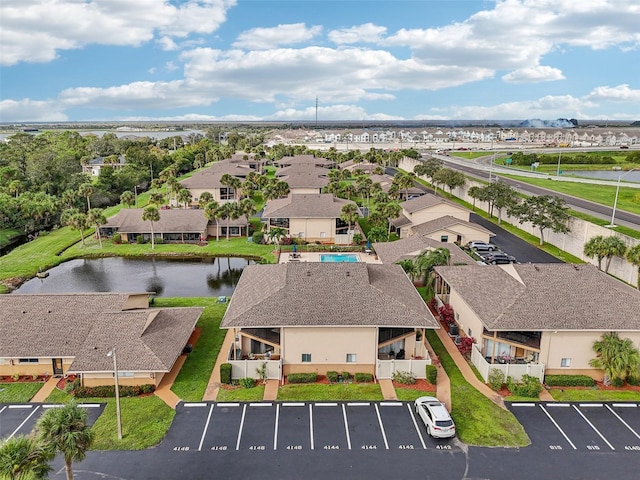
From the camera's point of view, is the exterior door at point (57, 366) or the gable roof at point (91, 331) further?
the exterior door at point (57, 366)

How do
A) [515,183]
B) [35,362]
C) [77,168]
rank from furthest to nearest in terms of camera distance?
[77,168] < [515,183] < [35,362]

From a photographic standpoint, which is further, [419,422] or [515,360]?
[515,360]

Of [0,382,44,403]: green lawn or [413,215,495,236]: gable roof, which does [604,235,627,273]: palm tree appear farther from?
[0,382,44,403]: green lawn

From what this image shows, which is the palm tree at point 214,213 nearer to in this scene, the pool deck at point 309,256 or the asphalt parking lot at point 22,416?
the pool deck at point 309,256

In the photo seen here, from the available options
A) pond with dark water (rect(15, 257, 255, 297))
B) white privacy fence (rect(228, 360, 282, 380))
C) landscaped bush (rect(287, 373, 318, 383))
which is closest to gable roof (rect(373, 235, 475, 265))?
pond with dark water (rect(15, 257, 255, 297))

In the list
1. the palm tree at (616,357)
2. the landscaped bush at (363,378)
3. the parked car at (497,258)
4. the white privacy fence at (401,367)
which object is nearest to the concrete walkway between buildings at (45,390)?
the landscaped bush at (363,378)

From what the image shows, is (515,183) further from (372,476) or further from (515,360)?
(372,476)

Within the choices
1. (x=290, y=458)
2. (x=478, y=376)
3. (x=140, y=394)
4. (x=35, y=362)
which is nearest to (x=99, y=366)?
(x=140, y=394)
